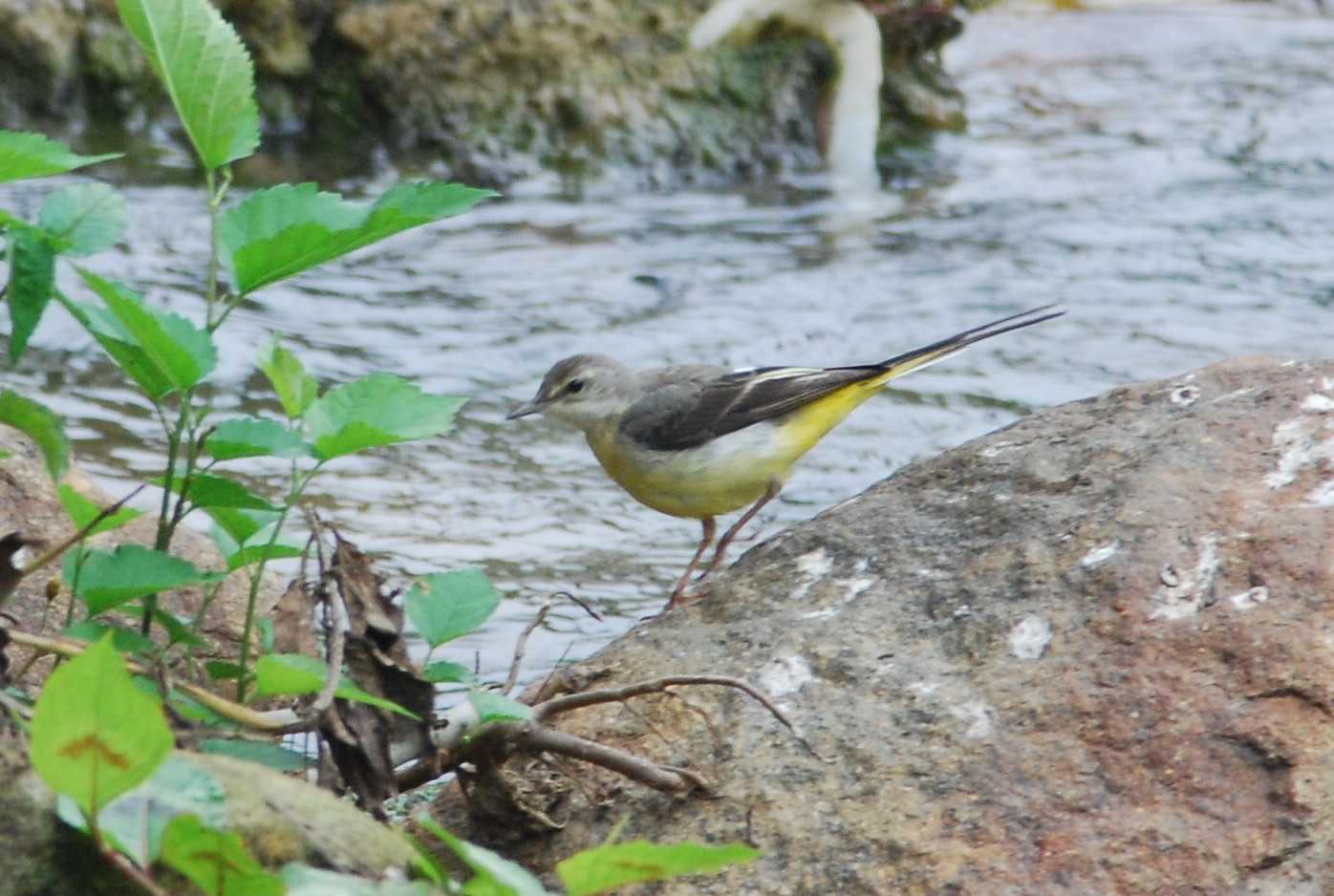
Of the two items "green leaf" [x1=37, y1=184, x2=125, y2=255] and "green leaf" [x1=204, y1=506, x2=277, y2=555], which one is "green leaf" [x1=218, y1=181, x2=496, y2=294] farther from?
"green leaf" [x1=204, y1=506, x2=277, y2=555]

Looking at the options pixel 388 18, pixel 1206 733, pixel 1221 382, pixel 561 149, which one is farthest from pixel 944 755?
pixel 388 18

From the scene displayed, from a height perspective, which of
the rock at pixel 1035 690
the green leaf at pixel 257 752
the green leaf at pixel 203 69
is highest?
the green leaf at pixel 203 69

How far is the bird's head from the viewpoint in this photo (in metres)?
6.33

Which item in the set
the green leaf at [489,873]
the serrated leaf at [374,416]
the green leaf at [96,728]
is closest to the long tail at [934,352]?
the serrated leaf at [374,416]

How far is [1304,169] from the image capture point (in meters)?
11.7

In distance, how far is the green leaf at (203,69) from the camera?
3.02 meters

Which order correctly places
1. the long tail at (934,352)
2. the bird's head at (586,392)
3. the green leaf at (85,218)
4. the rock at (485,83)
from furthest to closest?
the rock at (485,83), the bird's head at (586,392), the long tail at (934,352), the green leaf at (85,218)

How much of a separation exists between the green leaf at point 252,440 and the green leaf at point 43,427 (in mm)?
241

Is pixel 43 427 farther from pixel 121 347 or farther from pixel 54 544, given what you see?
pixel 54 544

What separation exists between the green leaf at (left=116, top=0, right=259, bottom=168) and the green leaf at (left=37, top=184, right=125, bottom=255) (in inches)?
9.4

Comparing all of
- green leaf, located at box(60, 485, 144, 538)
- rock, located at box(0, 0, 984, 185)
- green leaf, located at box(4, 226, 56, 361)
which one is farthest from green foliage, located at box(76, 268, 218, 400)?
rock, located at box(0, 0, 984, 185)

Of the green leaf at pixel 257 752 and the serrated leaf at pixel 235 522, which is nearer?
the green leaf at pixel 257 752

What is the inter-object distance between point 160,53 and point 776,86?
953 centimetres

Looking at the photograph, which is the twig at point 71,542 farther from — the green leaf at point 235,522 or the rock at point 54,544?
the rock at point 54,544
